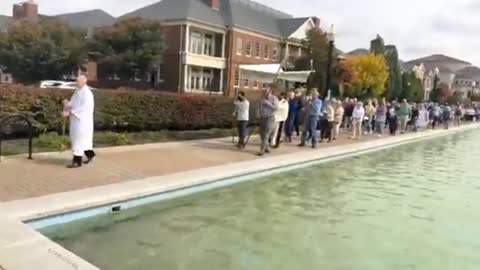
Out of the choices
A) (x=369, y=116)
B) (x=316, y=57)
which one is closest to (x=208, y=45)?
(x=316, y=57)

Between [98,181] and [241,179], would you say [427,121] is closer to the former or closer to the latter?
[241,179]

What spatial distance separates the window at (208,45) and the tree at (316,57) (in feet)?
27.2

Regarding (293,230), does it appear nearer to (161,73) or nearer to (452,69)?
(161,73)

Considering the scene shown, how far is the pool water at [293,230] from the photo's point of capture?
6.39 metres

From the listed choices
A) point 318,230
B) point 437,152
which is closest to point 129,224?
point 318,230

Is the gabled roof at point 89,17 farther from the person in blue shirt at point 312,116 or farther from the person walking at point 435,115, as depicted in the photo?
the person in blue shirt at point 312,116

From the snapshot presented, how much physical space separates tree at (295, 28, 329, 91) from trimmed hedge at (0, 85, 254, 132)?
28.0m

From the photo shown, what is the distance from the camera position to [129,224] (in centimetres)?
757

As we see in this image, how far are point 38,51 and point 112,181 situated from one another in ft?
124

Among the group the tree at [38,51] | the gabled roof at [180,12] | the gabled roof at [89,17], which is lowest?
the tree at [38,51]

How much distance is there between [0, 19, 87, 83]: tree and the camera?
145 feet

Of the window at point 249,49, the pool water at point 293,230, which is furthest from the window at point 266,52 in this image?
the pool water at point 293,230

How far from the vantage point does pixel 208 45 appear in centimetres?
5281

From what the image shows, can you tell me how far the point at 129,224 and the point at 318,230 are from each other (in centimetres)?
266
